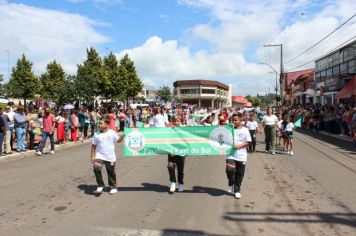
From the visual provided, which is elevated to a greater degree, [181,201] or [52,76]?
[52,76]

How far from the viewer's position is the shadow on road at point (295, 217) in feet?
20.8

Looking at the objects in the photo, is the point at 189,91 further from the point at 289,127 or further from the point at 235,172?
the point at 235,172

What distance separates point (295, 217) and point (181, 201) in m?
2.09

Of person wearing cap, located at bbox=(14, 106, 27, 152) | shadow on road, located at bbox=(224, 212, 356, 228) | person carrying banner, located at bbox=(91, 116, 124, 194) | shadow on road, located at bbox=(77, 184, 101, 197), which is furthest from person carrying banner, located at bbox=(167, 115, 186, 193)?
person wearing cap, located at bbox=(14, 106, 27, 152)

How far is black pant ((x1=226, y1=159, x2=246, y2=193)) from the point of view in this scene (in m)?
8.02

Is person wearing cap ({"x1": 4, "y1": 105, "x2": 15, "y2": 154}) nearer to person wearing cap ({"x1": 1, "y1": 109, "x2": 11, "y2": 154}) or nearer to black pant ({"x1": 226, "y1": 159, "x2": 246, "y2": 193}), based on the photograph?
person wearing cap ({"x1": 1, "y1": 109, "x2": 11, "y2": 154})

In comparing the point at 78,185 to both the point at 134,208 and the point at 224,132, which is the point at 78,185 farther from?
the point at 224,132

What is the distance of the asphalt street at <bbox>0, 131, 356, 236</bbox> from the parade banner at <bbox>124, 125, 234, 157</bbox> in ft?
2.61

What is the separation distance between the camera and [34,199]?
7.89 metres

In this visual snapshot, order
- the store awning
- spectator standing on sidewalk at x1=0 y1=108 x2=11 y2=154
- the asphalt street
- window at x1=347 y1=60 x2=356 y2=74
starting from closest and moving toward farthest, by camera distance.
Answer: the asphalt street → spectator standing on sidewalk at x1=0 y1=108 x2=11 y2=154 → the store awning → window at x1=347 y1=60 x2=356 y2=74

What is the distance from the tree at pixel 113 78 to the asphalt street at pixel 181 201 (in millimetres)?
41763

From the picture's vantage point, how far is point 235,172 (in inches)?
321

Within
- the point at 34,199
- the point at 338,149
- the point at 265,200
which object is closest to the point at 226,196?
the point at 265,200

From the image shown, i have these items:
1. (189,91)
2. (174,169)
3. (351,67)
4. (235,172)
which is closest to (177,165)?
(174,169)
